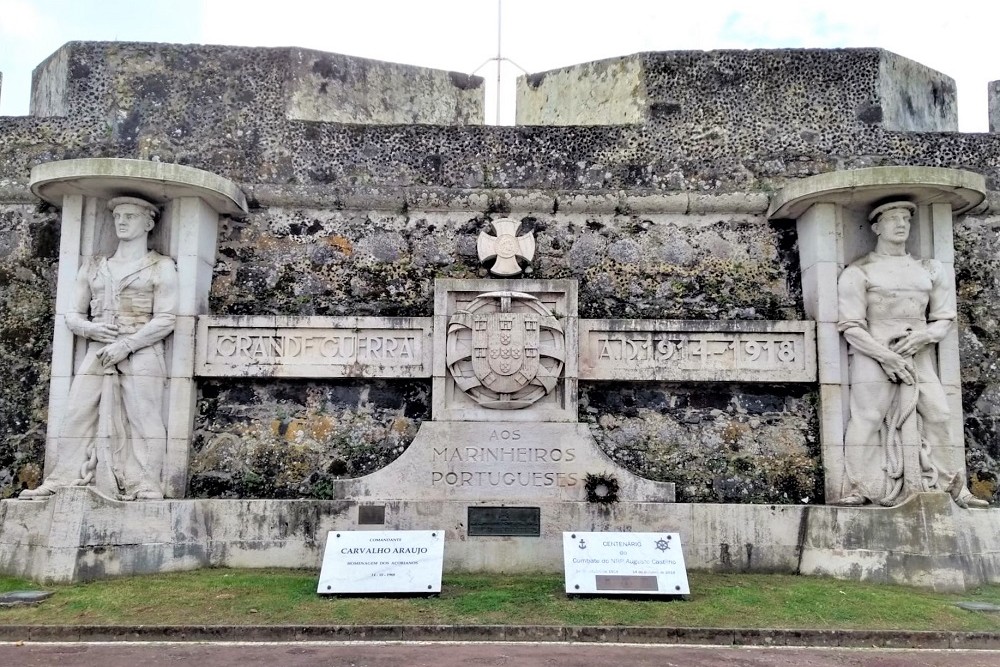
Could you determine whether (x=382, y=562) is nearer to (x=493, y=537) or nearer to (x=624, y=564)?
(x=493, y=537)

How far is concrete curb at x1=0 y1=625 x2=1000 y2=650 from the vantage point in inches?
259

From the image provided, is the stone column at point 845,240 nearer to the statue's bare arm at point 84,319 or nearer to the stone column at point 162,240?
the stone column at point 162,240

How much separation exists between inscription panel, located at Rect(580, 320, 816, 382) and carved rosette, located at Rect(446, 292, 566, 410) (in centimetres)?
38

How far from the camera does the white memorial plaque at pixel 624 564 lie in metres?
7.46

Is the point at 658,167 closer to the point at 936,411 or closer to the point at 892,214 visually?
the point at 892,214

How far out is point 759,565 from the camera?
336 inches

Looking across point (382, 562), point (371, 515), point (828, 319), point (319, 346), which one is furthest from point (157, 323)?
point (828, 319)

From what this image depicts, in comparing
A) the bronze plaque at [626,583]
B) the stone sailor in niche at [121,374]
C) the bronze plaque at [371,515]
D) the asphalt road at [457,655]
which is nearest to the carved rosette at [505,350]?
the bronze plaque at [371,515]

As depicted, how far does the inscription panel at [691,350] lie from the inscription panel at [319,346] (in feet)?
5.62

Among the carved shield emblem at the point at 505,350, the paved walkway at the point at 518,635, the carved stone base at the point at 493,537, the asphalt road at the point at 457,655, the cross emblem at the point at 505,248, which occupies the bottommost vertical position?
the asphalt road at the point at 457,655

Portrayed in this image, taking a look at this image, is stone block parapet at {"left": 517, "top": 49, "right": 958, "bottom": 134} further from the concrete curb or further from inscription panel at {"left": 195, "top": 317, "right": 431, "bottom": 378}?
the concrete curb

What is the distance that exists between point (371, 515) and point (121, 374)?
2.71 meters

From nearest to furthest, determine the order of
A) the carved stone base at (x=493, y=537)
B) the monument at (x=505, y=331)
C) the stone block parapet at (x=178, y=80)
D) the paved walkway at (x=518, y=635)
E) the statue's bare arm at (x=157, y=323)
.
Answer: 1. the paved walkway at (x=518, y=635)
2. the carved stone base at (x=493, y=537)
3. the monument at (x=505, y=331)
4. the statue's bare arm at (x=157, y=323)
5. the stone block parapet at (x=178, y=80)

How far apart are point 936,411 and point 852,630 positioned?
2881 mm
